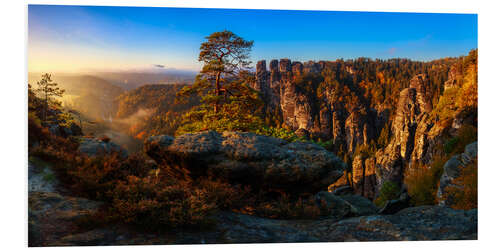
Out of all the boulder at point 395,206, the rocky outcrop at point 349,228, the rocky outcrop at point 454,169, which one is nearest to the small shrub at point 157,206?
the rocky outcrop at point 349,228

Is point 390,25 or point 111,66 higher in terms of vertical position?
point 390,25

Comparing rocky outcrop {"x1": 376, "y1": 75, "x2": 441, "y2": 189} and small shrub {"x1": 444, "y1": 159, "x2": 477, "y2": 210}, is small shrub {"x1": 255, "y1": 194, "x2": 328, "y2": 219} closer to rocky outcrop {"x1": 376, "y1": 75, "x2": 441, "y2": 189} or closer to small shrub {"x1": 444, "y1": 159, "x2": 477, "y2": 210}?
small shrub {"x1": 444, "y1": 159, "x2": 477, "y2": 210}

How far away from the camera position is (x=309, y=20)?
20.1ft

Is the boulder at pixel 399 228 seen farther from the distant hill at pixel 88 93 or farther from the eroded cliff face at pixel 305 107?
the distant hill at pixel 88 93

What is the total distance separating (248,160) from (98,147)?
10.7 ft

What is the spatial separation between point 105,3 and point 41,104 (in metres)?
2.59

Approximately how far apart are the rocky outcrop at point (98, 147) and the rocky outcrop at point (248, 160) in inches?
27.2

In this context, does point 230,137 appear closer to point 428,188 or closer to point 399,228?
point 399,228

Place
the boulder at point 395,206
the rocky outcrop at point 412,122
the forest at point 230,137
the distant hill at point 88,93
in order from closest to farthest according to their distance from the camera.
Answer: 1. the forest at point 230,137
2. the boulder at point 395,206
3. the distant hill at point 88,93
4. the rocky outcrop at point 412,122

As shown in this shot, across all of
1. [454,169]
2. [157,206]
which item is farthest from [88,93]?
[454,169]

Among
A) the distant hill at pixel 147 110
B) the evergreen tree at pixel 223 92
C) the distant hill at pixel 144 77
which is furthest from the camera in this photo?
the evergreen tree at pixel 223 92

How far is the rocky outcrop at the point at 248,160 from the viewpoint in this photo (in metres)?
5.03

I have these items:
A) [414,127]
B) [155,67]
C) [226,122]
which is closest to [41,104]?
[155,67]
